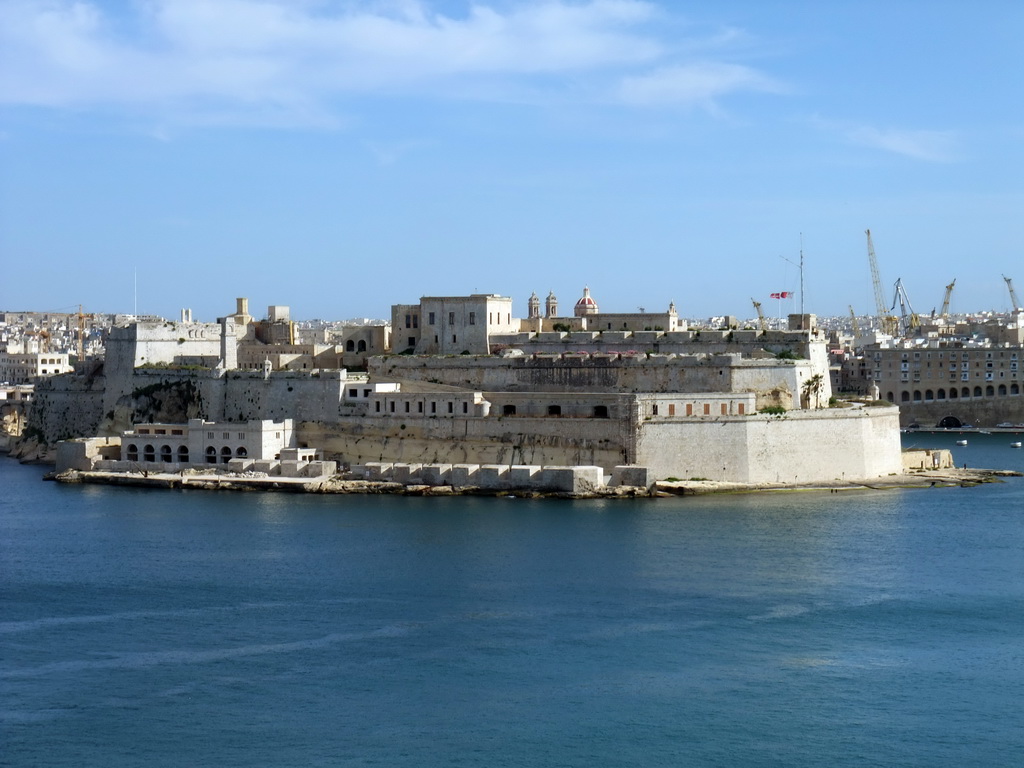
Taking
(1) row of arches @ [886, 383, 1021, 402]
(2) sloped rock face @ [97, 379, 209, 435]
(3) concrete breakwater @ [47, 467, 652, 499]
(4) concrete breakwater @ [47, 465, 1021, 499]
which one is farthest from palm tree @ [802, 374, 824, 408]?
(1) row of arches @ [886, 383, 1021, 402]

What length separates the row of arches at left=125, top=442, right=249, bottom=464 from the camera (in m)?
40.9

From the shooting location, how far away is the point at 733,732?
19844 mm

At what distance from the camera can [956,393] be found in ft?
220

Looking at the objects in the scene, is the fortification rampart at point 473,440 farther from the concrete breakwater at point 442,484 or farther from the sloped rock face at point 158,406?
the sloped rock face at point 158,406

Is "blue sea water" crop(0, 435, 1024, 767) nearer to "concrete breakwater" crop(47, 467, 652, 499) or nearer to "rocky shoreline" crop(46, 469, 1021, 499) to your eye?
"concrete breakwater" crop(47, 467, 652, 499)

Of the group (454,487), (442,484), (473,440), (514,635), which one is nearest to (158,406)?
(473,440)

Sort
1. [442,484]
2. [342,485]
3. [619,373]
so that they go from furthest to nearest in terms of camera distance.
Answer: [619,373]
[342,485]
[442,484]

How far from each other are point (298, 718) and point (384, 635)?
155 inches

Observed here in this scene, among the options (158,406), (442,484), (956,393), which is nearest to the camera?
(442,484)

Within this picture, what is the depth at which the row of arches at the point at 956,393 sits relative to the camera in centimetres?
6662

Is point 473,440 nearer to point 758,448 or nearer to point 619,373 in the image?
point 619,373

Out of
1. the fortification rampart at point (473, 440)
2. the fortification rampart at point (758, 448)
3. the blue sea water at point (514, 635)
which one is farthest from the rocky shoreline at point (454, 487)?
the fortification rampart at point (473, 440)

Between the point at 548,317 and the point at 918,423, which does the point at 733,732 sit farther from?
the point at 918,423

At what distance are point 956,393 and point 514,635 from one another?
154 feet
